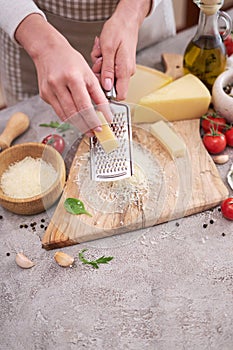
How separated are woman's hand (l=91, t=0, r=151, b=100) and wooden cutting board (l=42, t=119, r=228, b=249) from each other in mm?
197

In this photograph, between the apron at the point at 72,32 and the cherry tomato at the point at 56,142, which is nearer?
the cherry tomato at the point at 56,142

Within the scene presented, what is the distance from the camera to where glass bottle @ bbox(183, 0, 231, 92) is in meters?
1.42

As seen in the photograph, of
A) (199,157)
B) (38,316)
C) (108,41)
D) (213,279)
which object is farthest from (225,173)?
Result: (38,316)

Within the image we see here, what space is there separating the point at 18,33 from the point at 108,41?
219 mm

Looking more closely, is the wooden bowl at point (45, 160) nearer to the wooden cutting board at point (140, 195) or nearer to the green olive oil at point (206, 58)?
the wooden cutting board at point (140, 195)

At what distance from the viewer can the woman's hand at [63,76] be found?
3.75ft

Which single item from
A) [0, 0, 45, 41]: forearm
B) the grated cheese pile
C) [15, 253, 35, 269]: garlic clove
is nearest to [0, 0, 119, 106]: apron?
[0, 0, 45, 41]: forearm

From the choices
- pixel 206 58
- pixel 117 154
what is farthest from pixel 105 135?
pixel 206 58

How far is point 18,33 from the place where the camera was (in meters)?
1.26

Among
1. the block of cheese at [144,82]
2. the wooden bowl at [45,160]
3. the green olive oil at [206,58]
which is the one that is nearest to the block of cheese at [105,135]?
the wooden bowl at [45,160]

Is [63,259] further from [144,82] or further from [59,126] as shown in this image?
[144,82]

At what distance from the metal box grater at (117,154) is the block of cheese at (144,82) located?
0.50ft

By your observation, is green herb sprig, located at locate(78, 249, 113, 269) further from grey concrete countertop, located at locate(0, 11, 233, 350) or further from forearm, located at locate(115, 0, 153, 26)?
forearm, located at locate(115, 0, 153, 26)

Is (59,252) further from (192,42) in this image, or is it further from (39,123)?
(192,42)
